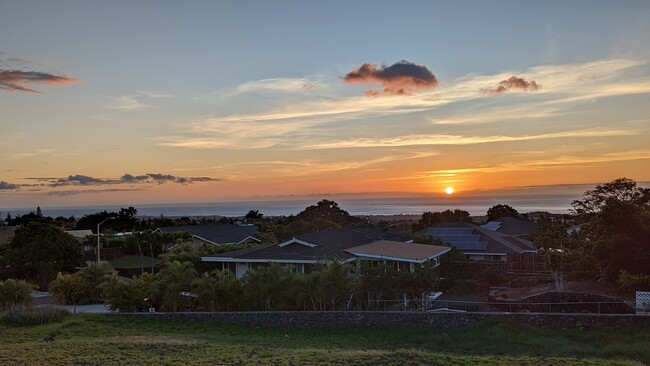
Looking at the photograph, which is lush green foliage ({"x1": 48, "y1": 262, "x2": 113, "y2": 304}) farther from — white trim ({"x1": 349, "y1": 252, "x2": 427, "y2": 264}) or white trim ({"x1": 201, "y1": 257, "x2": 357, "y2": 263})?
white trim ({"x1": 349, "y1": 252, "x2": 427, "y2": 264})

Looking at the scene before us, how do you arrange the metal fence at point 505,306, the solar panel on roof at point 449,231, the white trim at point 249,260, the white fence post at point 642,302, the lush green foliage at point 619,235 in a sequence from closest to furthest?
1. the white fence post at point 642,302
2. the metal fence at point 505,306
3. the lush green foliage at point 619,235
4. the white trim at point 249,260
5. the solar panel on roof at point 449,231

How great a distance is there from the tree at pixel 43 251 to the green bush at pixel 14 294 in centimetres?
1127

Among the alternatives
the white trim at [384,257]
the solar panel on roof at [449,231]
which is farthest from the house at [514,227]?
the white trim at [384,257]

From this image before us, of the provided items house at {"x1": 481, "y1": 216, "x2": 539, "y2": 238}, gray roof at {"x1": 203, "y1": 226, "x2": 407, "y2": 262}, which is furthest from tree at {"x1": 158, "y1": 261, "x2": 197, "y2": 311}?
house at {"x1": 481, "y1": 216, "x2": 539, "y2": 238}

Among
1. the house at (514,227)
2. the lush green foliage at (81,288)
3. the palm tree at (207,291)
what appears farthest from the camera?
the house at (514,227)

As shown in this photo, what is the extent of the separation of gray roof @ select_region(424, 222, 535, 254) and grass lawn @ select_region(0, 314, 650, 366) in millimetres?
20919

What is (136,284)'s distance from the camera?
24766 millimetres

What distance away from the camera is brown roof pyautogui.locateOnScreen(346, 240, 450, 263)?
86.9 ft

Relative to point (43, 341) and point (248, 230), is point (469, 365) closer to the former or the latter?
point (43, 341)

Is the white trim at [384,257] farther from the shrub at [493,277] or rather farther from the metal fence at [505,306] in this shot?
the shrub at [493,277]

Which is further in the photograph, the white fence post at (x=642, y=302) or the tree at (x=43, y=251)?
the tree at (x=43, y=251)

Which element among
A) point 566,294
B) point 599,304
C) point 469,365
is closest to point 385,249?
point 566,294

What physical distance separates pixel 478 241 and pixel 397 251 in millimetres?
14980

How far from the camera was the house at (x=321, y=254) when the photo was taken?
26562 millimetres
